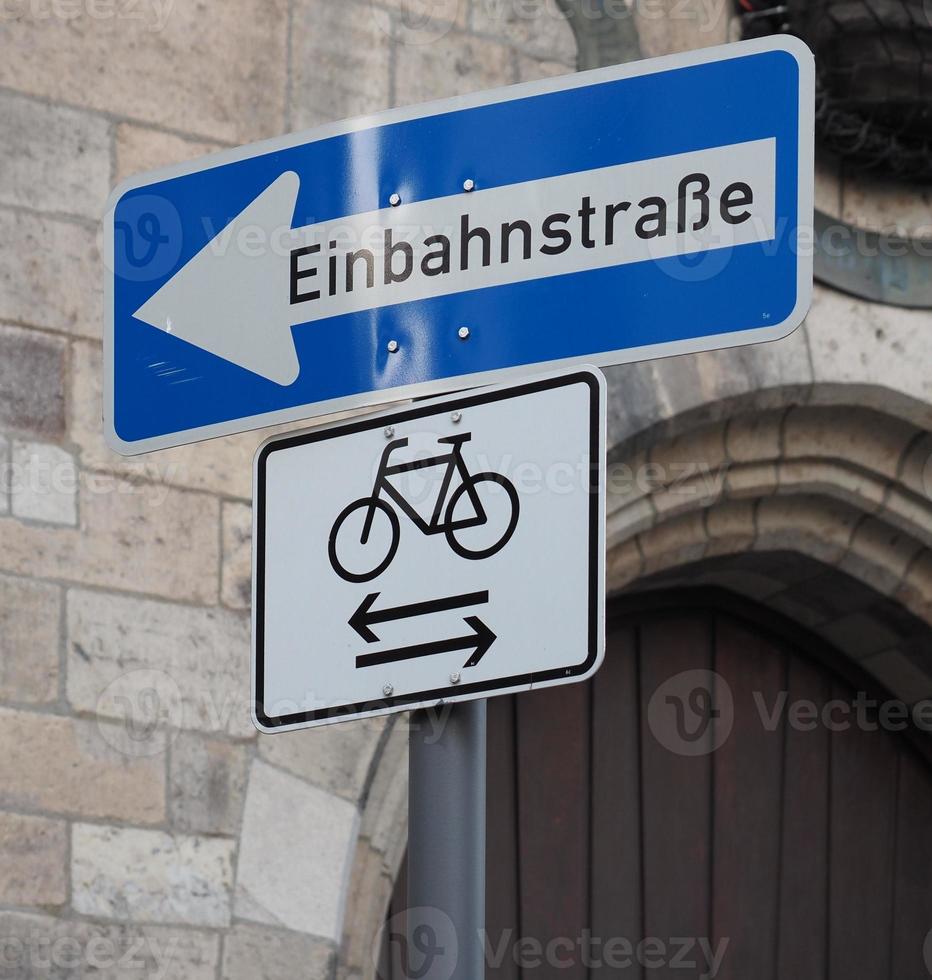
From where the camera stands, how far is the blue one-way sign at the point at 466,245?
1976mm

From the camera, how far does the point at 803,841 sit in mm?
4699

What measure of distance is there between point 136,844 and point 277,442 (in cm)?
144

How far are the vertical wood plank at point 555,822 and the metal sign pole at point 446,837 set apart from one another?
2395 mm

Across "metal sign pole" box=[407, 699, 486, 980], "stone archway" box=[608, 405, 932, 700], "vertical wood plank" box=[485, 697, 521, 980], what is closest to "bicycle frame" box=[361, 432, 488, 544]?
"metal sign pole" box=[407, 699, 486, 980]

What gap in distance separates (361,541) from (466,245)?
323 mm

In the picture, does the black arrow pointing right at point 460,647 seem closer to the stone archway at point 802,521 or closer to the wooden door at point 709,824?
the stone archway at point 802,521

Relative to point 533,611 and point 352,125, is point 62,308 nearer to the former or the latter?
point 352,125

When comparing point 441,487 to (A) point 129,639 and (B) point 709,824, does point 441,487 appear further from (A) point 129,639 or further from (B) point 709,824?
(B) point 709,824

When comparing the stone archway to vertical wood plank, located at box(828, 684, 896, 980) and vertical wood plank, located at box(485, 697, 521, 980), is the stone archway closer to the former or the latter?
vertical wood plank, located at box(828, 684, 896, 980)

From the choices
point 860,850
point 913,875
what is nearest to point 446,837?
point 860,850

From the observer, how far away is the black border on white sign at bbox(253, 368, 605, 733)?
6.10 ft

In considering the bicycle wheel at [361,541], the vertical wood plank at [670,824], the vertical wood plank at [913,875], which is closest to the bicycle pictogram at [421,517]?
the bicycle wheel at [361,541]

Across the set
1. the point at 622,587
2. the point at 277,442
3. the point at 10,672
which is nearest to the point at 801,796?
the point at 622,587

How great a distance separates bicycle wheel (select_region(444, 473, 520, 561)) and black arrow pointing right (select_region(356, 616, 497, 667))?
7cm
